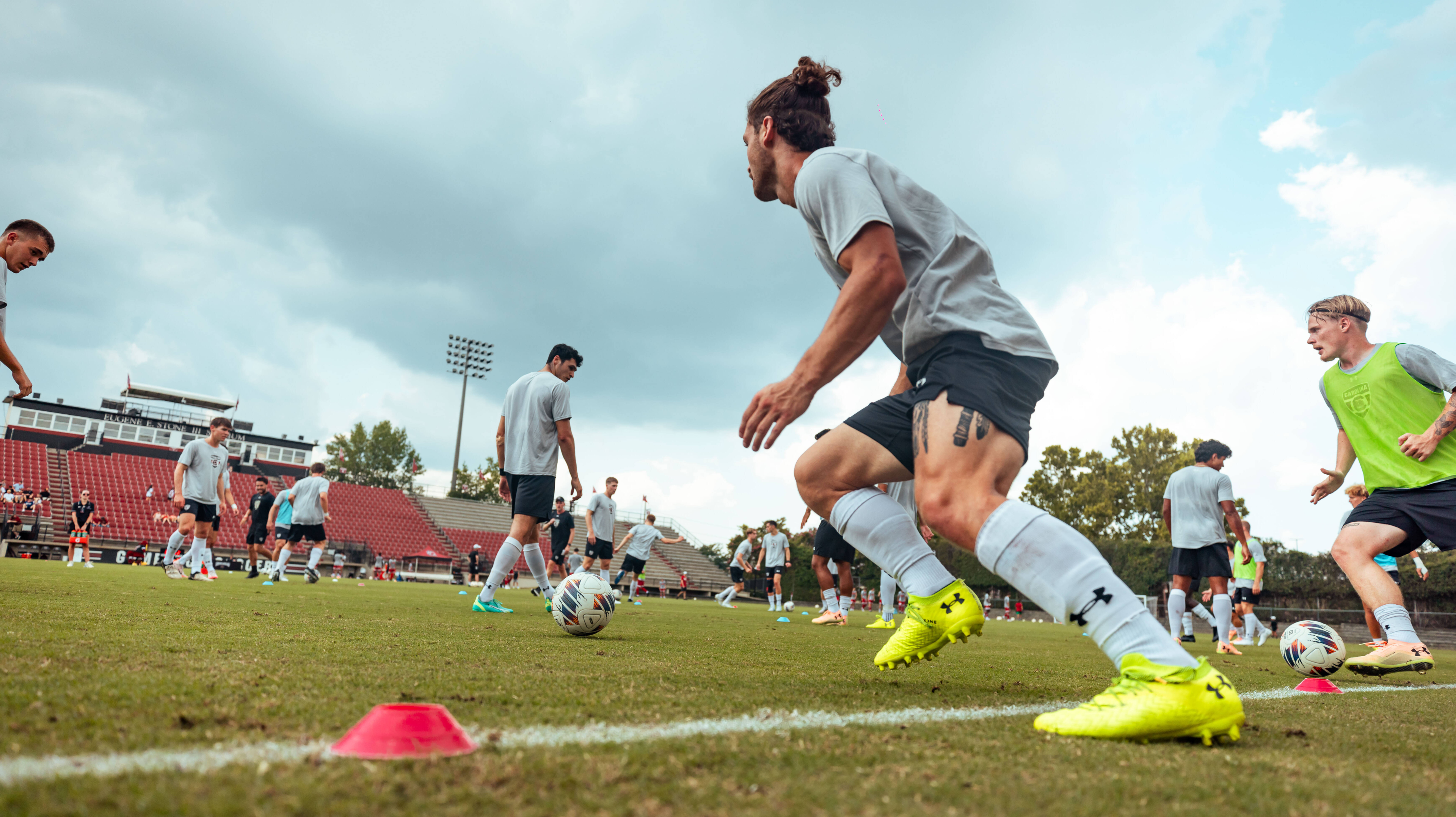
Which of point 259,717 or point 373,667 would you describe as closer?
point 259,717

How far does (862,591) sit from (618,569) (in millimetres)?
16253

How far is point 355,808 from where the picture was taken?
1117mm

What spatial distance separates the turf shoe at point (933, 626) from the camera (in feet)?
9.07

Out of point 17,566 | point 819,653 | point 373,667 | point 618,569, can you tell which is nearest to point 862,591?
point 618,569

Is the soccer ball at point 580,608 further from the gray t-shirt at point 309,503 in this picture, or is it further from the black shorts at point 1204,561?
the gray t-shirt at point 309,503

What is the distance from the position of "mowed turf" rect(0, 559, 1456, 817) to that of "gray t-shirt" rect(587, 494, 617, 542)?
31.7 ft

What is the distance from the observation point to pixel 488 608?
7.33 meters

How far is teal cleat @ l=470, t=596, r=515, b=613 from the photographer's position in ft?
23.5

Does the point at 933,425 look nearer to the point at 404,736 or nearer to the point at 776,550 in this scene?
the point at 404,736

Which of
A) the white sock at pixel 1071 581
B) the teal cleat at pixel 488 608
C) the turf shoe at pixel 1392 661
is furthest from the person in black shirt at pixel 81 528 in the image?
the turf shoe at pixel 1392 661

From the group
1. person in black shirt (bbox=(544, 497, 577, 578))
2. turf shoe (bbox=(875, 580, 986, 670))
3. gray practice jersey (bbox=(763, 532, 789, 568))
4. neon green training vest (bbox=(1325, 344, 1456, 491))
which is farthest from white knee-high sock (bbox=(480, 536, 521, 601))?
gray practice jersey (bbox=(763, 532, 789, 568))

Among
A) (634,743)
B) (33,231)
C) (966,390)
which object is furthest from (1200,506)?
(33,231)

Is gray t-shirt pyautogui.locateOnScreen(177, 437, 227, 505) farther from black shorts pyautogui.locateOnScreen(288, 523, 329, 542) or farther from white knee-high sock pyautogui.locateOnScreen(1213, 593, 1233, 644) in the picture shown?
white knee-high sock pyautogui.locateOnScreen(1213, 593, 1233, 644)

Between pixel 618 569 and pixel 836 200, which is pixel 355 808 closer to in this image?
pixel 836 200
